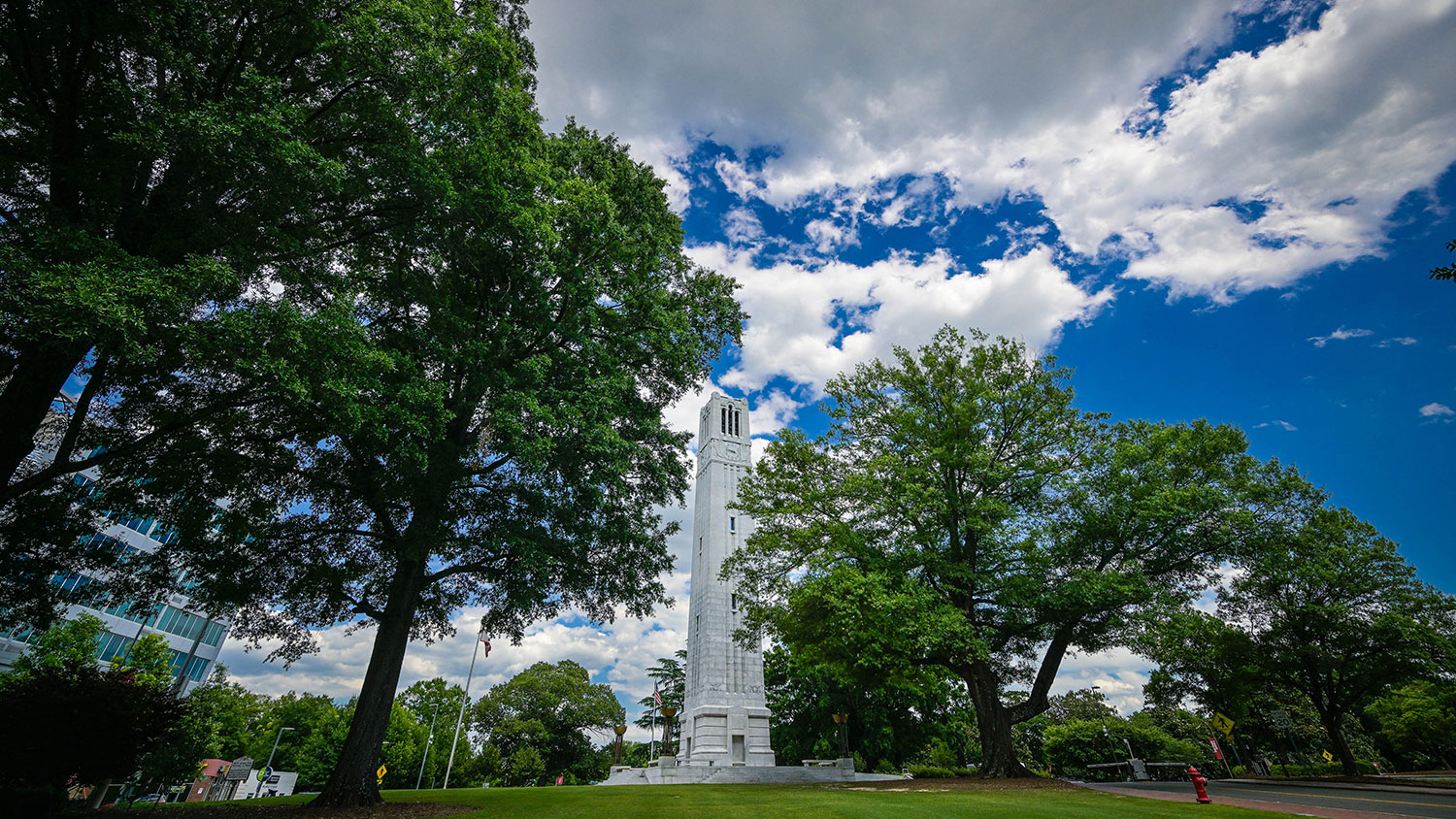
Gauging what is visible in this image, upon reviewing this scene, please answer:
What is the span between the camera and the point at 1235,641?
2261 centimetres

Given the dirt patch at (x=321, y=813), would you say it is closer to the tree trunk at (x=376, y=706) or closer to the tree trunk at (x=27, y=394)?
the tree trunk at (x=376, y=706)

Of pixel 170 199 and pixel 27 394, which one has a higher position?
pixel 170 199

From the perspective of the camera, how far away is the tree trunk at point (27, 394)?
9504mm

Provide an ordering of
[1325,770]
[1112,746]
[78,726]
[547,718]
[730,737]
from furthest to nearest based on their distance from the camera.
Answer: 1. [547,718]
2. [1112,746]
3. [730,737]
4. [1325,770]
5. [78,726]

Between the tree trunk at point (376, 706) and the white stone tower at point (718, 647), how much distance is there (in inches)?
680

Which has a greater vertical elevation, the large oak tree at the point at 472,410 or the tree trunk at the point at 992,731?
the large oak tree at the point at 472,410

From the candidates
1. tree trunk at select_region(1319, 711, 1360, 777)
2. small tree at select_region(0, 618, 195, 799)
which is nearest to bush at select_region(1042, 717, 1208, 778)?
tree trunk at select_region(1319, 711, 1360, 777)

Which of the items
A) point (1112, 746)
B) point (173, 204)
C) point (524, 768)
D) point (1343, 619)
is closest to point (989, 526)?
point (1343, 619)

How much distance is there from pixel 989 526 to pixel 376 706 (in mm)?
16812

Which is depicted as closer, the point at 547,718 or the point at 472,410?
the point at 472,410

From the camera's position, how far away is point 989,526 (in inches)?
704

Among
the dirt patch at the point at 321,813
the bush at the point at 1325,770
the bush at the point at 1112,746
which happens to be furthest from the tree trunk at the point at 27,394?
the bush at the point at 1112,746

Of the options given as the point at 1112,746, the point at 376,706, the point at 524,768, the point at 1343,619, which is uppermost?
the point at 1343,619

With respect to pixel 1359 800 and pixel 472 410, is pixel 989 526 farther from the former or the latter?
pixel 472 410
